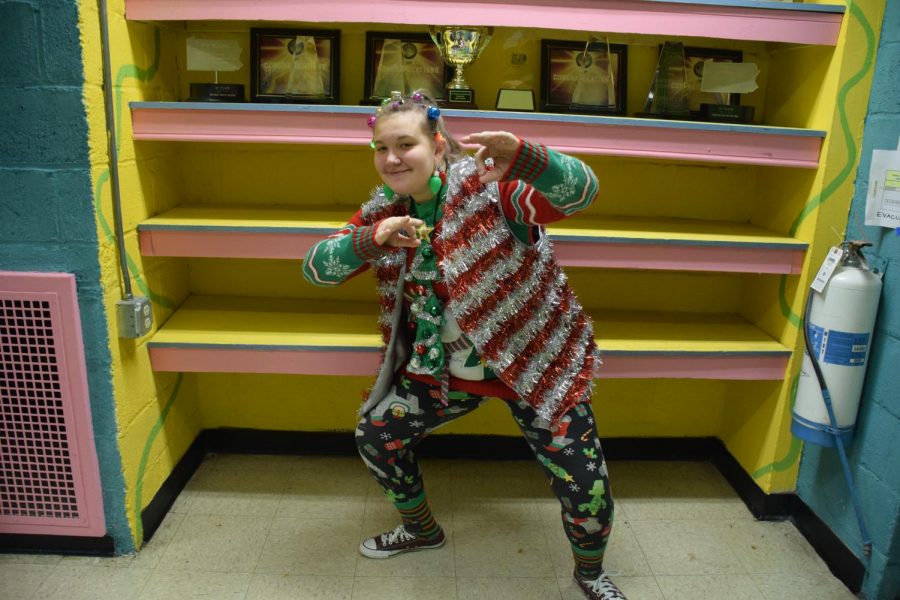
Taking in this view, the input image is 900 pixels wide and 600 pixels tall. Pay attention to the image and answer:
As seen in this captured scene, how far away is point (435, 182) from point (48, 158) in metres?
1.01

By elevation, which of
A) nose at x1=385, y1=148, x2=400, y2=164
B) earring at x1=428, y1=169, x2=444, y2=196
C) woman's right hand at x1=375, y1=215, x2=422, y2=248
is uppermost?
nose at x1=385, y1=148, x2=400, y2=164

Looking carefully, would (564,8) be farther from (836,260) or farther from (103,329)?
(103,329)

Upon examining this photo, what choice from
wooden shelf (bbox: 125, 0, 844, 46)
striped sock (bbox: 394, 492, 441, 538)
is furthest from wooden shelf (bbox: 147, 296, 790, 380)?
wooden shelf (bbox: 125, 0, 844, 46)

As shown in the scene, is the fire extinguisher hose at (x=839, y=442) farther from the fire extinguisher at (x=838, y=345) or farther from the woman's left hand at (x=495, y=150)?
the woman's left hand at (x=495, y=150)

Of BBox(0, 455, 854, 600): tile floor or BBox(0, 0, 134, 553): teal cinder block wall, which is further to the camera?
BBox(0, 455, 854, 600): tile floor

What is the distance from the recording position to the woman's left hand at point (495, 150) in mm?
1380

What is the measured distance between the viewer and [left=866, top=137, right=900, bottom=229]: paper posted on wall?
1.77 metres

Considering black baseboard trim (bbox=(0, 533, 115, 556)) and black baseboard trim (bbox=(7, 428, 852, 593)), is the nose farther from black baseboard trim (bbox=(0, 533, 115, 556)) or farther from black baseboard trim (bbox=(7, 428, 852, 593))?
black baseboard trim (bbox=(0, 533, 115, 556))

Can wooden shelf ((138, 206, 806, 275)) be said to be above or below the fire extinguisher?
above

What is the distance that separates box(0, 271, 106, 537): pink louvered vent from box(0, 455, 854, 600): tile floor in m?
0.16

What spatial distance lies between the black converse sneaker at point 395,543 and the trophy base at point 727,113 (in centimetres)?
156

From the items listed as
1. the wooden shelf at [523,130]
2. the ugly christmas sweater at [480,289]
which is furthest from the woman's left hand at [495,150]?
the wooden shelf at [523,130]

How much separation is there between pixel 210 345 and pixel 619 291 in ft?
4.68

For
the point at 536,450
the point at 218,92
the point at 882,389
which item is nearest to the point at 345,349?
the point at 536,450
